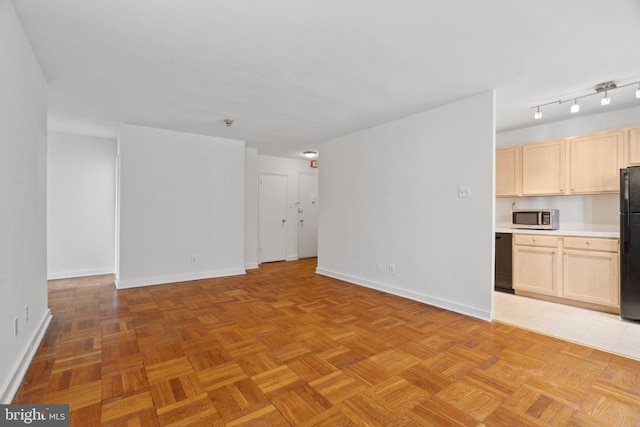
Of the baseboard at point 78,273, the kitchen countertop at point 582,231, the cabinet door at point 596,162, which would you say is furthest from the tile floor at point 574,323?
the baseboard at point 78,273

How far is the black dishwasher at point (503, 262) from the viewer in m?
4.18

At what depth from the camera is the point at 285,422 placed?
1.61m

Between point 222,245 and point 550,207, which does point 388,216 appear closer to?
point 550,207

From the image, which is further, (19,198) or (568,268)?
(568,268)

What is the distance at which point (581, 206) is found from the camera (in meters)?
4.01

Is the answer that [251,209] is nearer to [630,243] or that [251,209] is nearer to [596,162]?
[596,162]

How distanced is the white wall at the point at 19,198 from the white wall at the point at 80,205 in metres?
2.90

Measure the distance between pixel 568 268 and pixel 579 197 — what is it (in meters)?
1.06

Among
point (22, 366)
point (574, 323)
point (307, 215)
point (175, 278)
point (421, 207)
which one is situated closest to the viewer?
point (22, 366)

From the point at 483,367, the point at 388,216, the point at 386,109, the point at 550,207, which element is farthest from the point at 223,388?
the point at 550,207

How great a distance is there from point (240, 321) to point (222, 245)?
7.92ft

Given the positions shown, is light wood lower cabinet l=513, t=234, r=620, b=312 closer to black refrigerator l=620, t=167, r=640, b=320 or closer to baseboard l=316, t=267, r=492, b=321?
black refrigerator l=620, t=167, r=640, b=320

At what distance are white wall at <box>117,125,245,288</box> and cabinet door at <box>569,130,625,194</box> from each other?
495 cm

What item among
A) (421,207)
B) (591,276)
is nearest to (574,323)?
(591,276)
